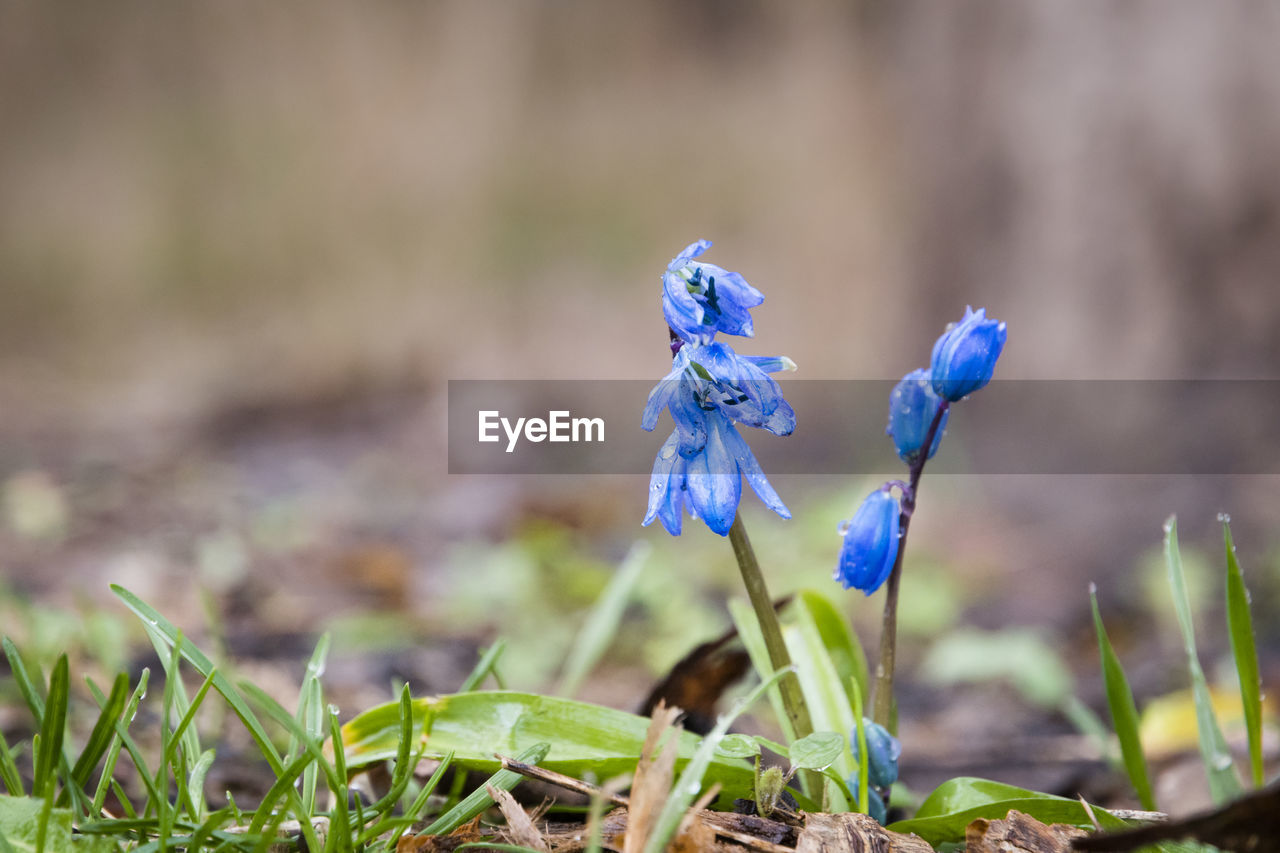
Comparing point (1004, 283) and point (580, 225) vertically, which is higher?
point (580, 225)

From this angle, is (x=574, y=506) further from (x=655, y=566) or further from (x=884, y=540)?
(x=884, y=540)

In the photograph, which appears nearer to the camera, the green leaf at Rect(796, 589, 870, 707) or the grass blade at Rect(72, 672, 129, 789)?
the grass blade at Rect(72, 672, 129, 789)

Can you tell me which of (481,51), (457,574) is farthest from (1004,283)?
(481,51)

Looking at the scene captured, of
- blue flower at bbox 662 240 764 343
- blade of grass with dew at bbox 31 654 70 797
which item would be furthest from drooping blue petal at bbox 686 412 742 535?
blade of grass with dew at bbox 31 654 70 797

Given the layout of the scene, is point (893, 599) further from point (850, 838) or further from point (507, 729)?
point (507, 729)

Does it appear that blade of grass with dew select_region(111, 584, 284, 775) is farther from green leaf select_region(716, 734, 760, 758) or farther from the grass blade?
green leaf select_region(716, 734, 760, 758)

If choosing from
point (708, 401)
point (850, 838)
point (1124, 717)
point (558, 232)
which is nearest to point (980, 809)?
point (850, 838)
